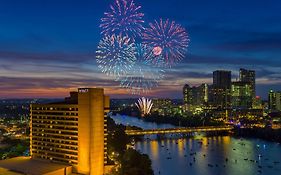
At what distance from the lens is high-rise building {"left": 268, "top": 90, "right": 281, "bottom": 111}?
300ft

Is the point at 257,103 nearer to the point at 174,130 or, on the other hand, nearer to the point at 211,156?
the point at 174,130

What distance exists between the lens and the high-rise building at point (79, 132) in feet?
59.1

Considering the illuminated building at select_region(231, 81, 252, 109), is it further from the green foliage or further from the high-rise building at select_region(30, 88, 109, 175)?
the high-rise building at select_region(30, 88, 109, 175)

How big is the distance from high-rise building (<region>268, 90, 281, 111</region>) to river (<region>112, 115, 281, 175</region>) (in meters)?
54.9

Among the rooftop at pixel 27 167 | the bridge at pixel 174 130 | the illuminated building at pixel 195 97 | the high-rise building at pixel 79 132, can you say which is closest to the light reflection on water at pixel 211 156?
the bridge at pixel 174 130

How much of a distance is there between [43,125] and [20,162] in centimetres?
242

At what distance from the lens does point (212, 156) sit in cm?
2962

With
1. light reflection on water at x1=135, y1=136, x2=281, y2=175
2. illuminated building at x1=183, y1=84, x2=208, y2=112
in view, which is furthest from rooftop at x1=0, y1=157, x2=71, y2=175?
illuminated building at x1=183, y1=84, x2=208, y2=112

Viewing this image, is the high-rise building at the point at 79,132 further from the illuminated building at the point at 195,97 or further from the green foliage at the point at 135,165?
the illuminated building at the point at 195,97

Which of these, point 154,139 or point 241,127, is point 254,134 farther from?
point 154,139

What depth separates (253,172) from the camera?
961 inches

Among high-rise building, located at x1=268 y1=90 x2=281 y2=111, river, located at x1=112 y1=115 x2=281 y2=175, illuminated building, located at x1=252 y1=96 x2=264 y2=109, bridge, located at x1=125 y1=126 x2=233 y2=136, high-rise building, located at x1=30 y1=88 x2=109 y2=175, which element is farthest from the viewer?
high-rise building, located at x1=268 y1=90 x2=281 y2=111

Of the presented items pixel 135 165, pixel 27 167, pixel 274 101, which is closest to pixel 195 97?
pixel 274 101

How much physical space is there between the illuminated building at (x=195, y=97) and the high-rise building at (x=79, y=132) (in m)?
66.5
